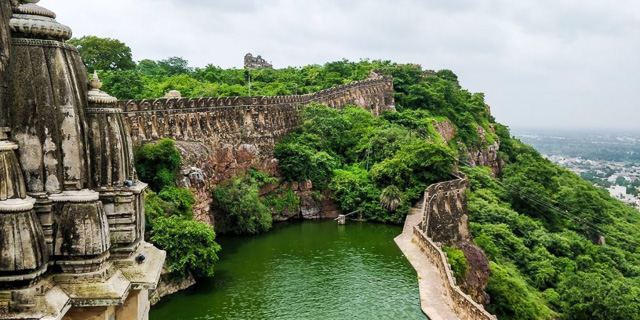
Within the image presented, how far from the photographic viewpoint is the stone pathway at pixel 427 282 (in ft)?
62.3

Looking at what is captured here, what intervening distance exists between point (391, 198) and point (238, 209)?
382 inches

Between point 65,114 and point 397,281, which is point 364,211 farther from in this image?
point 65,114

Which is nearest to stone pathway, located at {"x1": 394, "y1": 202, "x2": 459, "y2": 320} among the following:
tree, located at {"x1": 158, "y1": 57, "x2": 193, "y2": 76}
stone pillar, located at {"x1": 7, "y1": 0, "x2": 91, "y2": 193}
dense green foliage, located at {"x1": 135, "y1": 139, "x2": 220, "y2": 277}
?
dense green foliage, located at {"x1": 135, "y1": 139, "x2": 220, "y2": 277}

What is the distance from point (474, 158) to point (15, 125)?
5013 centimetres

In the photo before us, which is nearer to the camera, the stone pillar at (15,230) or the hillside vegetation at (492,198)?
the stone pillar at (15,230)

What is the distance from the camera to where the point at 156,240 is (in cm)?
2000

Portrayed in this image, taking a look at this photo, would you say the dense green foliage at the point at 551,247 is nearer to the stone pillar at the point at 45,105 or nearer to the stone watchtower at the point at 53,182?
the stone watchtower at the point at 53,182

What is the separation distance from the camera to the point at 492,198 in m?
37.4

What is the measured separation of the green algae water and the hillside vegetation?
9.90 ft

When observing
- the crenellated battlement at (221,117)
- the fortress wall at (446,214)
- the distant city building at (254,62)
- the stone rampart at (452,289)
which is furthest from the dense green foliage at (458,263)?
the distant city building at (254,62)

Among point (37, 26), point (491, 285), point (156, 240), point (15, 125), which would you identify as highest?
point (37, 26)

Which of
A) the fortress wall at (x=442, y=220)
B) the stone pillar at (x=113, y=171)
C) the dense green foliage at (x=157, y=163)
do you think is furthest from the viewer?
the dense green foliage at (x=157, y=163)

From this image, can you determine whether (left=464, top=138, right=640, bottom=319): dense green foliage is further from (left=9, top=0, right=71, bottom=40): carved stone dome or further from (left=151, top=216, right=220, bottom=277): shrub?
(left=9, top=0, right=71, bottom=40): carved stone dome

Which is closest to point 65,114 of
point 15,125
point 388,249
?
point 15,125
